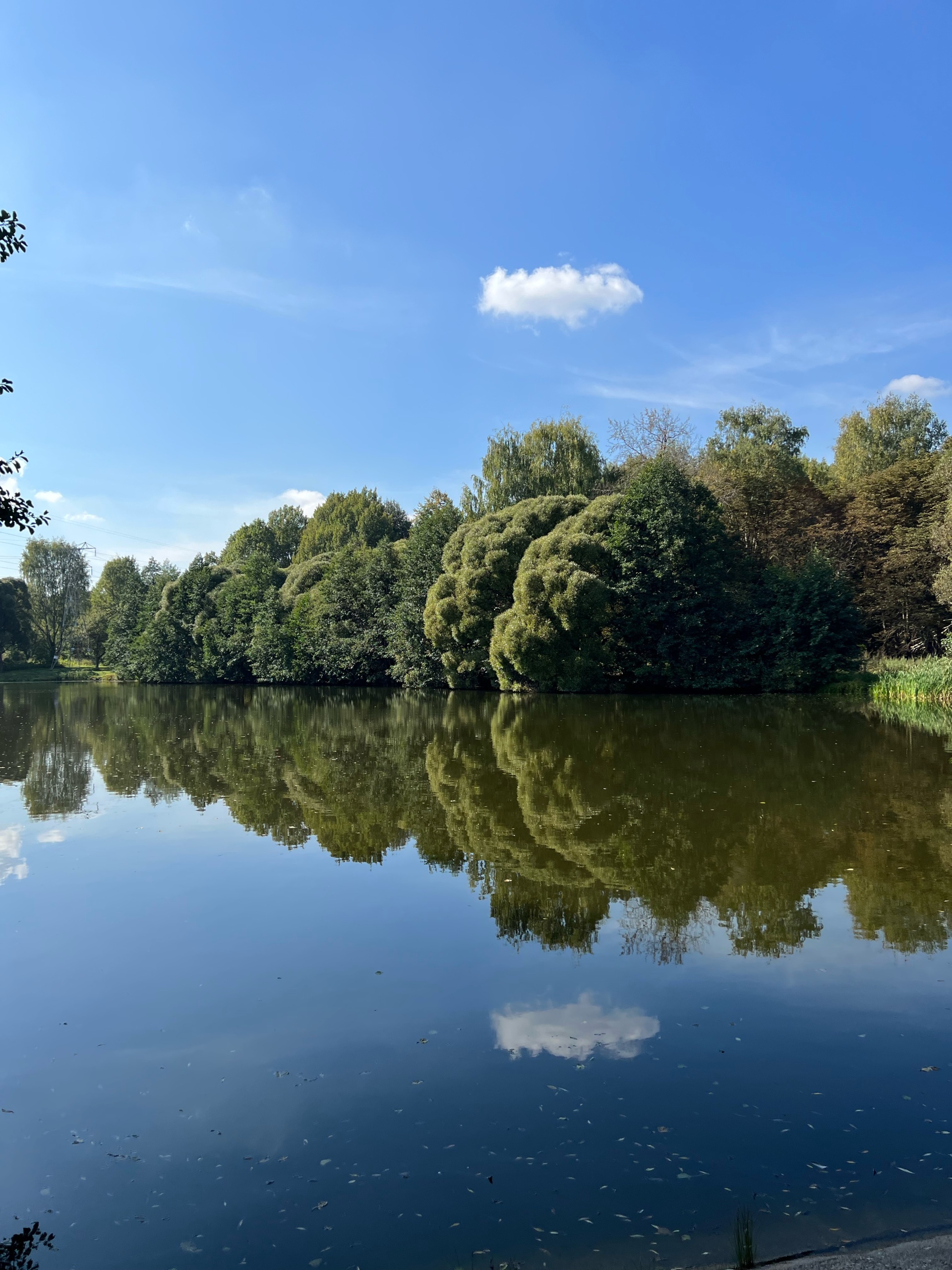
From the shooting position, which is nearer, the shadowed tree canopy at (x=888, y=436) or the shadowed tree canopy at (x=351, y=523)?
the shadowed tree canopy at (x=888, y=436)

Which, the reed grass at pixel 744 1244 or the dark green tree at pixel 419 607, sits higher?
the dark green tree at pixel 419 607

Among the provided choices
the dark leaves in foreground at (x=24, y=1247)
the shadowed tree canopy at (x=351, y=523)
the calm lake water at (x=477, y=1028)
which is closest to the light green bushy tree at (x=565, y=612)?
the calm lake water at (x=477, y=1028)

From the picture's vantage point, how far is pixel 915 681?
109ft

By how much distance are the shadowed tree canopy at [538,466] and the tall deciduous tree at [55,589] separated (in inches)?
2109

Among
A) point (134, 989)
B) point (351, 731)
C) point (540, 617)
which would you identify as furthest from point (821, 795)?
point (540, 617)

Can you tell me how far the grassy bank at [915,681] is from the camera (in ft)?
104

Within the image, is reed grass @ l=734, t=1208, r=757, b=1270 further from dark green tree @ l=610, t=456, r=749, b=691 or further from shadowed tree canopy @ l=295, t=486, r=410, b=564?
shadowed tree canopy @ l=295, t=486, r=410, b=564

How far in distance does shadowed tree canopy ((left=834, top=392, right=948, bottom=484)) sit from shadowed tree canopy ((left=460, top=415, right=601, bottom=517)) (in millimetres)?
17620

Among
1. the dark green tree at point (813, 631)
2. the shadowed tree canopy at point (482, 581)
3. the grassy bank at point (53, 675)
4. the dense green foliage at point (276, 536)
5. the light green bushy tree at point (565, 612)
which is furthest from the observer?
the dense green foliage at point (276, 536)

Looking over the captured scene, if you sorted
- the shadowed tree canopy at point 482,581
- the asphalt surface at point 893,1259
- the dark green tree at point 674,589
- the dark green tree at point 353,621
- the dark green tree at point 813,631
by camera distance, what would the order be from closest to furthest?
the asphalt surface at point 893,1259 < the dark green tree at point 813,631 < the dark green tree at point 674,589 < the shadowed tree canopy at point 482,581 < the dark green tree at point 353,621

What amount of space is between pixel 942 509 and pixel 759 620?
34.7 ft

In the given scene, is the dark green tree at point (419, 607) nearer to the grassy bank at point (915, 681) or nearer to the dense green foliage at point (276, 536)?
the grassy bank at point (915, 681)

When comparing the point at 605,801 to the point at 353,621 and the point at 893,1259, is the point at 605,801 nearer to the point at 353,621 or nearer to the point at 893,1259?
the point at 893,1259

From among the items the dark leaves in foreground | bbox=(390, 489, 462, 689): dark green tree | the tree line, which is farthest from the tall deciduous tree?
the dark leaves in foreground
